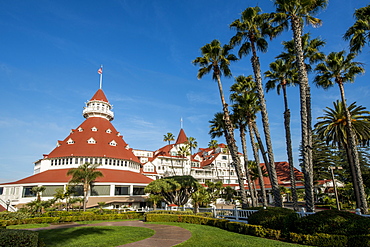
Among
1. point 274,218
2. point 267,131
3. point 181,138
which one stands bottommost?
point 274,218

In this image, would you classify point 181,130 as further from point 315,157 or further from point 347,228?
point 347,228

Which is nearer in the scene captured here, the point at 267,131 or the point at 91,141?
the point at 267,131

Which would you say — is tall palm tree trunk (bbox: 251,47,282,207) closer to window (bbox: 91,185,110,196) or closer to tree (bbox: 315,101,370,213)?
tree (bbox: 315,101,370,213)

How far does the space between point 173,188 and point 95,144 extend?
74.2ft

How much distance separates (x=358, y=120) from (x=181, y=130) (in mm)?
48678

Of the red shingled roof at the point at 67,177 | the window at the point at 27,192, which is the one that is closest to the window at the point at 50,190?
the red shingled roof at the point at 67,177

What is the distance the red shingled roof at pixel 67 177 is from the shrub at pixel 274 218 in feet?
108

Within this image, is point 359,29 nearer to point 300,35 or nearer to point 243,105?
point 300,35

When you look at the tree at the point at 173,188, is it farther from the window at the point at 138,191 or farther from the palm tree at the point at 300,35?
the palm tree at the point at 300,35

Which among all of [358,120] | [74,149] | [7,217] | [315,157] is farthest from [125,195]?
[315,157]

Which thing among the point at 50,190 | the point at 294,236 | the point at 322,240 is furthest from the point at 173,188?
the point at 322,240

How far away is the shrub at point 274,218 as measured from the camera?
1189cm

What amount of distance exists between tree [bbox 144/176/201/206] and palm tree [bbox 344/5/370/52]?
25303 millimetres

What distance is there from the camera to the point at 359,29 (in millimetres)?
19922
